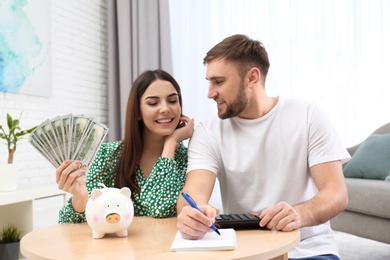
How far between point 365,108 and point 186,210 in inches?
118

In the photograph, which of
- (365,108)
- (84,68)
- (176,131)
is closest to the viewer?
(176,131)

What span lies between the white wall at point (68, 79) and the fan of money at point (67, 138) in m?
2.11

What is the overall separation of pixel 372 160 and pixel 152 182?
2.06 meters

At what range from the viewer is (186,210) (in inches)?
45.7

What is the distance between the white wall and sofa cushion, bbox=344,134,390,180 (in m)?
2.27

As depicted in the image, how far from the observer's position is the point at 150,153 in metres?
1.86

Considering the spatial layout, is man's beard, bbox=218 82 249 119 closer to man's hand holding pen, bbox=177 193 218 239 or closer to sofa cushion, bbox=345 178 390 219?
man's hand holding pen, bbox=177 193 218 239

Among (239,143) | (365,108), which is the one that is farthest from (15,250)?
(365,108)

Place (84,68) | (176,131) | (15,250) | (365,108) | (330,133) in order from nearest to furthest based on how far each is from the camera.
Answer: (330,133), (176,131), (15,250), (365,108), (84,68)

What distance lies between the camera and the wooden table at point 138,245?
3.26 ft

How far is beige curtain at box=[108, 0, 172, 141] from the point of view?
170 inches

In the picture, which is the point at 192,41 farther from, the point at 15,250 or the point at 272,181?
the point at 272,181

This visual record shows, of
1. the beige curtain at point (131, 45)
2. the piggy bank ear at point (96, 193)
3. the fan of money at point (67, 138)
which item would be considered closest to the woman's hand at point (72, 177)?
the fan of money at point (67, 138)

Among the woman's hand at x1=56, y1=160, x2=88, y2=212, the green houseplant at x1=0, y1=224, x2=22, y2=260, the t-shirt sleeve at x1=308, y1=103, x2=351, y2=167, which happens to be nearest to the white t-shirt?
the t-shirt sleeve at x1=308, y1=103, x2=351, y2=167
